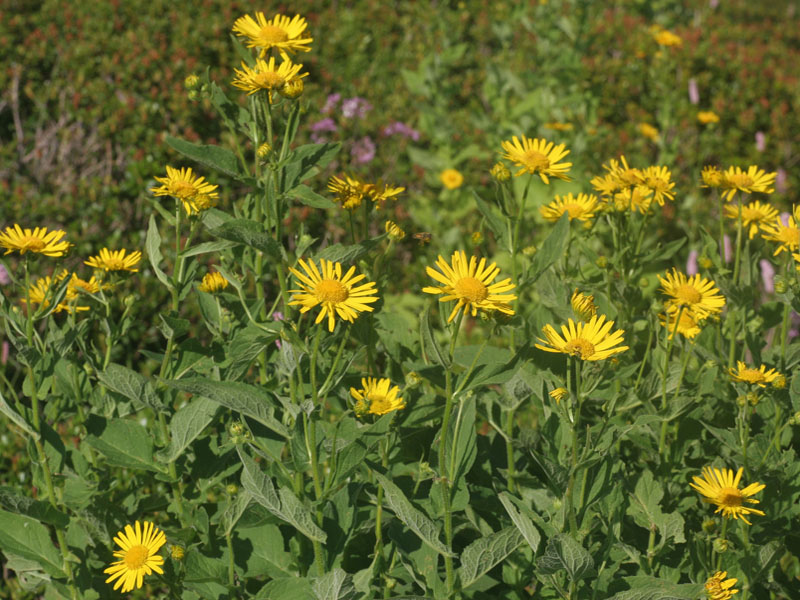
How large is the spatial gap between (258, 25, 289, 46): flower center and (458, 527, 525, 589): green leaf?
120 centimetres

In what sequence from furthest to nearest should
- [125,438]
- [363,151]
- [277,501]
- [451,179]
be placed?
[363,151] → [451,179] → [125,438] → [277,501]

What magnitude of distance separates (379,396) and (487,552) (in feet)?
1.36

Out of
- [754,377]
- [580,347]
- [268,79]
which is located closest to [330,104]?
[268,79]

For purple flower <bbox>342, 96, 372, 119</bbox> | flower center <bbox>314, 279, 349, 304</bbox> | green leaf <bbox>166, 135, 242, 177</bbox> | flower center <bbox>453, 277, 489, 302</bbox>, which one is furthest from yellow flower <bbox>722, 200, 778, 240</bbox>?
purple flower <bbox>342, 96, 372, 119</bbox>

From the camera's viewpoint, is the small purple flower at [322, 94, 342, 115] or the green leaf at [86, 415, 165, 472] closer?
the green leaf at [86, 415, 165, 472]

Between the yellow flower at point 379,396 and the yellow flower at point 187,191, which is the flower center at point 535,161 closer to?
the yellow flower at point 379,396

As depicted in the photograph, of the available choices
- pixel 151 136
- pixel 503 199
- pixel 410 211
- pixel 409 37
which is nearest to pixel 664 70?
pixel 410 211

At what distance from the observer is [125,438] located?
1.97 metres

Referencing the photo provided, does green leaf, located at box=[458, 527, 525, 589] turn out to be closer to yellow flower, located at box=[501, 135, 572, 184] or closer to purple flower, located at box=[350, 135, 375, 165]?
yellow flower, located at box=[501, 135, 572, 184]

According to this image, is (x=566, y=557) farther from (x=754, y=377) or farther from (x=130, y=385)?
(x=130, y=385)

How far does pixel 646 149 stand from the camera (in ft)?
19.9

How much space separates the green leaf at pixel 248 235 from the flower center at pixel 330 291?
147mm

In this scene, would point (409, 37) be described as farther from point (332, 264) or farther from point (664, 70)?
point (332, 264)

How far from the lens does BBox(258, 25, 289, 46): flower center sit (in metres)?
1.92
